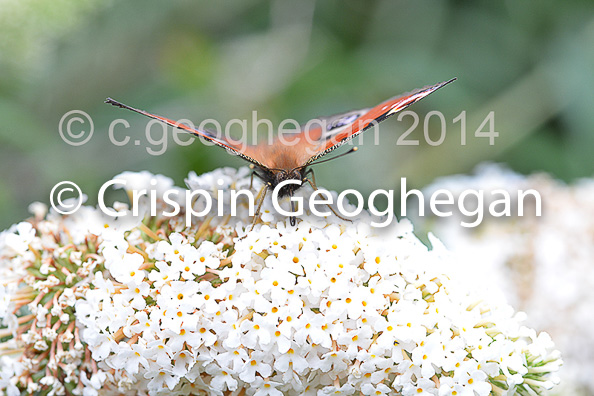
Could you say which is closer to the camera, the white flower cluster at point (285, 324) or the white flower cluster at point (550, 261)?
the white flower cluster at point (285, 324)

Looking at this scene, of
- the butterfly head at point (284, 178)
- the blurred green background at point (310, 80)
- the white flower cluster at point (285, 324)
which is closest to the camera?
the white flower cluster at point (285, 324)

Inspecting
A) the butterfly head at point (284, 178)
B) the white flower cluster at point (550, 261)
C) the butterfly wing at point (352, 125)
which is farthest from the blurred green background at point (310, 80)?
the butterfly head at point (284, 178)

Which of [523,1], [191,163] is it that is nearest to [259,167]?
[191,163]

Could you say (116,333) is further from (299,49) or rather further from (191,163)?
(299,49)

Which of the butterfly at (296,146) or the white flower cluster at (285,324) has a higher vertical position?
the butterfly at (296,146)

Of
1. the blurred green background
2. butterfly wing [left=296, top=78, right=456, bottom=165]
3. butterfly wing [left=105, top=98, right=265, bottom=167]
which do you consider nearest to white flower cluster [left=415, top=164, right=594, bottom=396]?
butterfly wing [left=296, top=78, right=456, bottom=165]

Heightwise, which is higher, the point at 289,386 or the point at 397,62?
the point at 397,62

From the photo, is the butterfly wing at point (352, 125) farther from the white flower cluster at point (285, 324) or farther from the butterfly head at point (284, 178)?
the white flower cluster at point (285, 324)

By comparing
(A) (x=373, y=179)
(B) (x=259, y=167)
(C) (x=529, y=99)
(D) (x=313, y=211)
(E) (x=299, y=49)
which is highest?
(E) (x=299, y=49)
